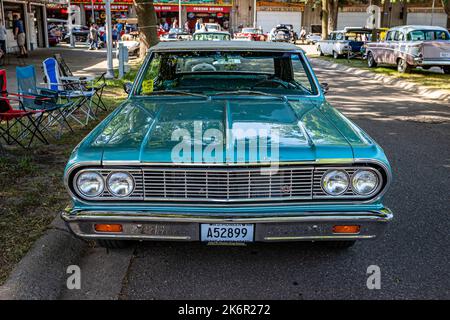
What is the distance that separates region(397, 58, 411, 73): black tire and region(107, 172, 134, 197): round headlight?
53.4 ft

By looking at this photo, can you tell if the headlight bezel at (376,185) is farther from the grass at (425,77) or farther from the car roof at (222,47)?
the grass at (425,77)

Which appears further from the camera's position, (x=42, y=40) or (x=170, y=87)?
(x=42, y=40)

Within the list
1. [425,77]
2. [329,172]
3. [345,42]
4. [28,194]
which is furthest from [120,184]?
[345,42]

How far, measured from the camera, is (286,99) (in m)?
4.32

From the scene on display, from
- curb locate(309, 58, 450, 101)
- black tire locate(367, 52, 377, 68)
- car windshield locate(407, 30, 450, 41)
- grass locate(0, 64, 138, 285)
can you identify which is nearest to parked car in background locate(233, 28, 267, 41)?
curb locate(309, 58, 450, 101)

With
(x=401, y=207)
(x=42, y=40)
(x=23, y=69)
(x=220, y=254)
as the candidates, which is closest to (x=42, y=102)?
(x=23, y=69)

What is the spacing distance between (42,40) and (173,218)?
97.8 feet

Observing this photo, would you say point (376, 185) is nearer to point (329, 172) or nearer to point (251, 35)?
point (329, 172)

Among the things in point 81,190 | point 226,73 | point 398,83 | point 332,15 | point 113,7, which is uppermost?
point 113,7

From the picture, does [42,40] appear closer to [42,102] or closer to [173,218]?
[42,102]

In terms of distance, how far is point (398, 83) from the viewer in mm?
15539

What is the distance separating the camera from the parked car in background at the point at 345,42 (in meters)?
24.6

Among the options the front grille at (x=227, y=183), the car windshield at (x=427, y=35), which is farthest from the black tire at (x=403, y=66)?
the front grille at (x=227, y=183)

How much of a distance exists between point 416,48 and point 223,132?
15137mm
